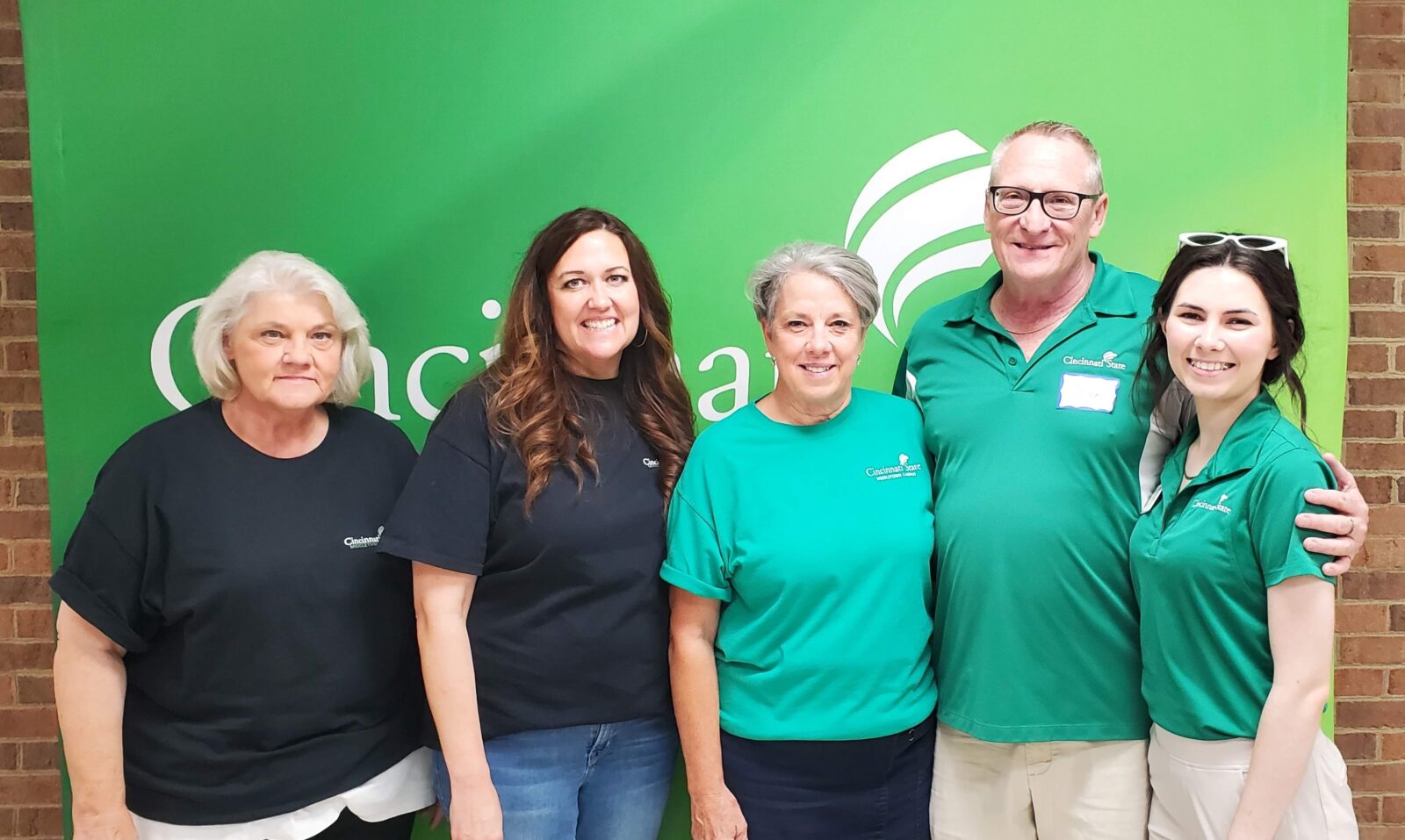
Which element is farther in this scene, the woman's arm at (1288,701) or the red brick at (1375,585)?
the red brick at (1375,585)

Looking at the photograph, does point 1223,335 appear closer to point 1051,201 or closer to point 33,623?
point 1051,201

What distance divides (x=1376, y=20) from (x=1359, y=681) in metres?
2.10

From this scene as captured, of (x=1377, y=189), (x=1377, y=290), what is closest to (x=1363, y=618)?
(x=1377, y=290)

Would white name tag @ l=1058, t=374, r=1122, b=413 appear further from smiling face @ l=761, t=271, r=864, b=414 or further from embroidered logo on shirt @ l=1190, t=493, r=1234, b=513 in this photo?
smiling face @ l=761, t=271, r=864, b=414

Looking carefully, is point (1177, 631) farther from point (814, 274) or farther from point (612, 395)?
point (612, 395)

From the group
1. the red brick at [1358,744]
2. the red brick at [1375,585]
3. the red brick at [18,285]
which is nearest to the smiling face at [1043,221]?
the red brick at [1375,585]

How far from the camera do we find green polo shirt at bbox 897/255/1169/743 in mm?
1723

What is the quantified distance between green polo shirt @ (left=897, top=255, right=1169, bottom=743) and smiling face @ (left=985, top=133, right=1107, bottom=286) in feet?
0.65

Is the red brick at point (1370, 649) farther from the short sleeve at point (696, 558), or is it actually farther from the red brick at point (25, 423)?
the red brick at point (25, 423)

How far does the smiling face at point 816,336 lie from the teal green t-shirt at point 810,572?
108mm

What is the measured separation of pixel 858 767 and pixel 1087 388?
2.81ft

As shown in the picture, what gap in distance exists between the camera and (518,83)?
88.2 inches

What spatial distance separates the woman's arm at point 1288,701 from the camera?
143 cm

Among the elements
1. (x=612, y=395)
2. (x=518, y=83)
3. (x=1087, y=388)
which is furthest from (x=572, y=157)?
(x=1087, y=388)
